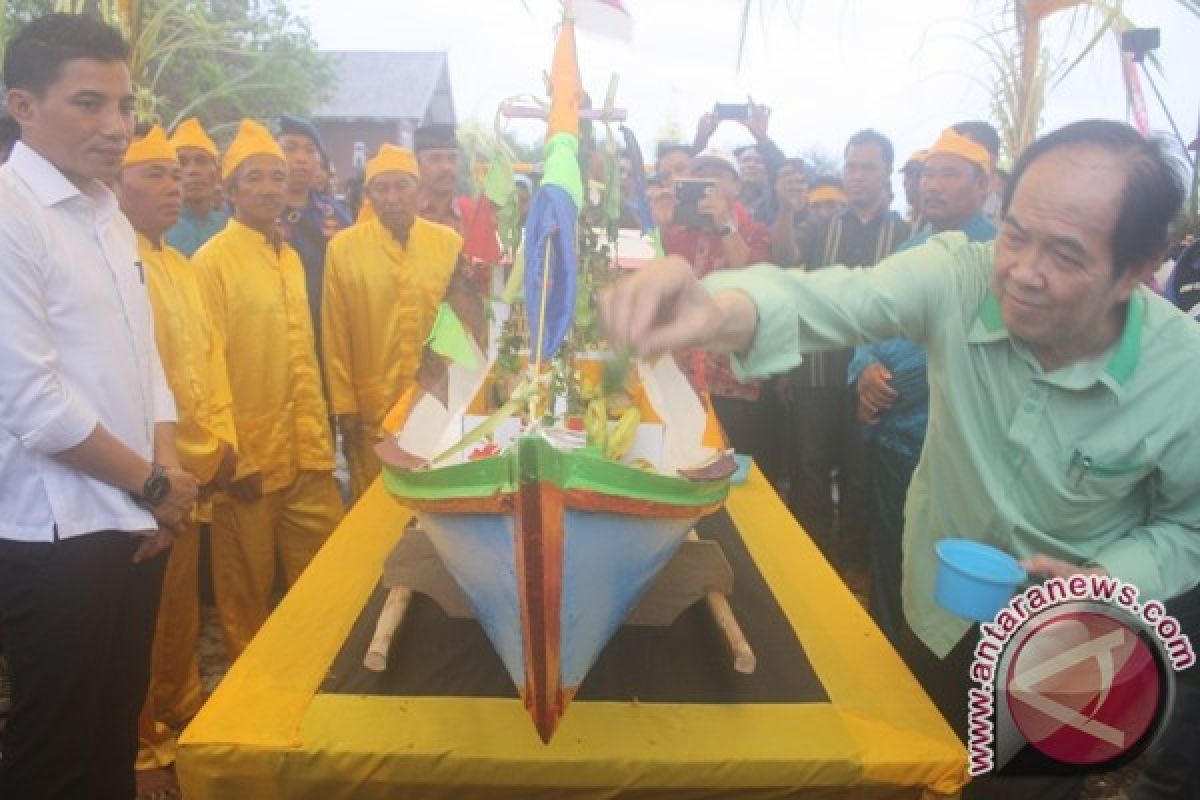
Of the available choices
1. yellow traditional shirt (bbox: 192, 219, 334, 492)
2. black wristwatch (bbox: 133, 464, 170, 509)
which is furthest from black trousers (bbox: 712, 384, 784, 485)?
black wristwatch (bbox: 133, 464, 170, 509)

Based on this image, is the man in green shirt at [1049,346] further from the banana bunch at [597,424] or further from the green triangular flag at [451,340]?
the green triangular flag at [451,340]

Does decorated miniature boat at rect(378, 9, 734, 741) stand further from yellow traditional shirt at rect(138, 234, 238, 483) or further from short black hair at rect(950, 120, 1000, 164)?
short black hair at rect(950, 120, 1000, 164)

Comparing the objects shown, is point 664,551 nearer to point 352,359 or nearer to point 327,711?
point 327,711

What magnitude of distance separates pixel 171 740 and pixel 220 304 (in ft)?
5.05

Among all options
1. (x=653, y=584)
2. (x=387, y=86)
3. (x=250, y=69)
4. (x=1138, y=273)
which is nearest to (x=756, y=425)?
(x=653, y=584)

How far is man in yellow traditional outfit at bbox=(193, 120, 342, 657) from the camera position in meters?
3.08

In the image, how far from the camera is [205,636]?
3674mm

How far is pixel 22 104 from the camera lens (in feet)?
6.32

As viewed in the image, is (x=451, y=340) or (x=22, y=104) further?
(x=451, y=340)

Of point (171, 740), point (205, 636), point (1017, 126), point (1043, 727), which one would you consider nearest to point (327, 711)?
point (1043, 727)

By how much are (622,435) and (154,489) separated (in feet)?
3.92

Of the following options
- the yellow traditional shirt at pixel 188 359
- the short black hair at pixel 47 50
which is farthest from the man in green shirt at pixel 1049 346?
the yellow traditional shirt at pixel 188 359

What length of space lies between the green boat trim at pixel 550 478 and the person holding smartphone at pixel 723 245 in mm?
2434

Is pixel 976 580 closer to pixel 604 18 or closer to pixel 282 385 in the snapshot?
pixel 604 18
